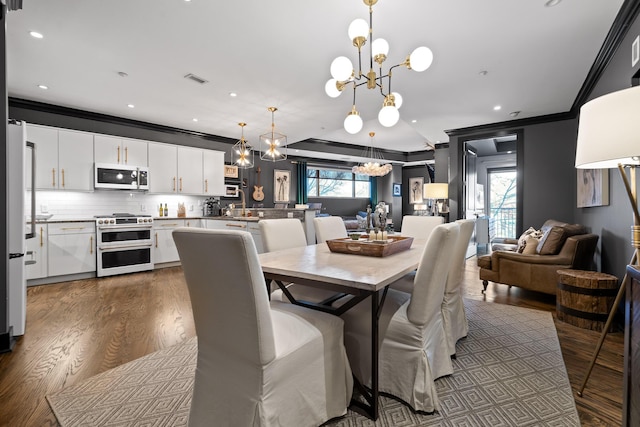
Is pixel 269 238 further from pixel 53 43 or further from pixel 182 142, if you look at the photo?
pixel 182 142

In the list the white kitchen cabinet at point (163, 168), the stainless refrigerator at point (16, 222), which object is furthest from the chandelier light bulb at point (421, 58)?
the white kitchen cabinet at point (163, 168)

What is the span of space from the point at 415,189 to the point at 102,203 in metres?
9.55

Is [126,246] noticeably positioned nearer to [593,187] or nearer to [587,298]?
[587,298]

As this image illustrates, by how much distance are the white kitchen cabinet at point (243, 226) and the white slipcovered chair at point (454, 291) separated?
2.38 metres

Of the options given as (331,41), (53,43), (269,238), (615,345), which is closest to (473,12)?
(331,41)

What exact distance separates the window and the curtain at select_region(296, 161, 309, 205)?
0.78 metres

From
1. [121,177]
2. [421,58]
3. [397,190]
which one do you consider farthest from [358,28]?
[397,190]

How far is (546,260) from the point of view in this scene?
324 centimetres

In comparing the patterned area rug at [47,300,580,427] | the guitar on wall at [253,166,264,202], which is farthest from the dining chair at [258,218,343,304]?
the guitar on wall at [253,166,264,202]

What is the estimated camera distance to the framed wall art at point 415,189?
36.5 feet

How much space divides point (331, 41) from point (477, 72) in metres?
1.77

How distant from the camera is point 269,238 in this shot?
2.48 metres

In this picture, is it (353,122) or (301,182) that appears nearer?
(353,122)

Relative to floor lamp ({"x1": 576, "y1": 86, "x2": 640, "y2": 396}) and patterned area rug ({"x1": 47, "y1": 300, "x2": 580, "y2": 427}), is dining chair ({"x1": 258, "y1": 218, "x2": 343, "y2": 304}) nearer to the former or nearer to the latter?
patterned area rug ({"x1": 47, "y1": 300, "x2": 580, "y2": 427})
